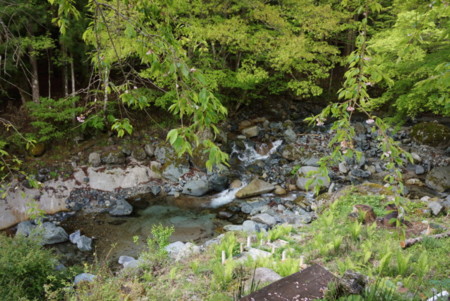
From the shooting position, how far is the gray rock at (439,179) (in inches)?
439

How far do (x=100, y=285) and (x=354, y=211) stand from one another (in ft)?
21.6

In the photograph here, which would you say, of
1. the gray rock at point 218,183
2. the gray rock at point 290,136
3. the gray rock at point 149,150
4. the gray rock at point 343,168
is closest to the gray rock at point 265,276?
the gray rock at point 218,183

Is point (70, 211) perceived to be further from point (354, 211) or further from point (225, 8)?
point (225, 8)

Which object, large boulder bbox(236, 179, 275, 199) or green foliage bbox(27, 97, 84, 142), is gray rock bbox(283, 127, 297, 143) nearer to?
large boulder bbox(236, 179, 275, 199)

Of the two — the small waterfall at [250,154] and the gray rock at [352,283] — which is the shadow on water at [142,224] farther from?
the gray rock at [352,283]

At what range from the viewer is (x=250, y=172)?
13055mm

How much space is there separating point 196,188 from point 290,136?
20.9 feet

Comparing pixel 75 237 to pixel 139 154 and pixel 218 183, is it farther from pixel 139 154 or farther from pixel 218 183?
pixel 218 183

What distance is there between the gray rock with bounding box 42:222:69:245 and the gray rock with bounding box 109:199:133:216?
5.63 feet

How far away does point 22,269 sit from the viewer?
16.5 ft

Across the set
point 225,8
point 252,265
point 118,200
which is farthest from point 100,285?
point 225,8

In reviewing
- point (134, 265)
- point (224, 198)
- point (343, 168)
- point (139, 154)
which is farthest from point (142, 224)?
point (343, 168)

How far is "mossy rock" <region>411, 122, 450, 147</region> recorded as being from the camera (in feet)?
46.0

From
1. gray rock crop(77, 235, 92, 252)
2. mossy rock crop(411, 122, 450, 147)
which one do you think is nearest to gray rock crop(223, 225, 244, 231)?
gray rock crop(77, 235, 92, 252)
